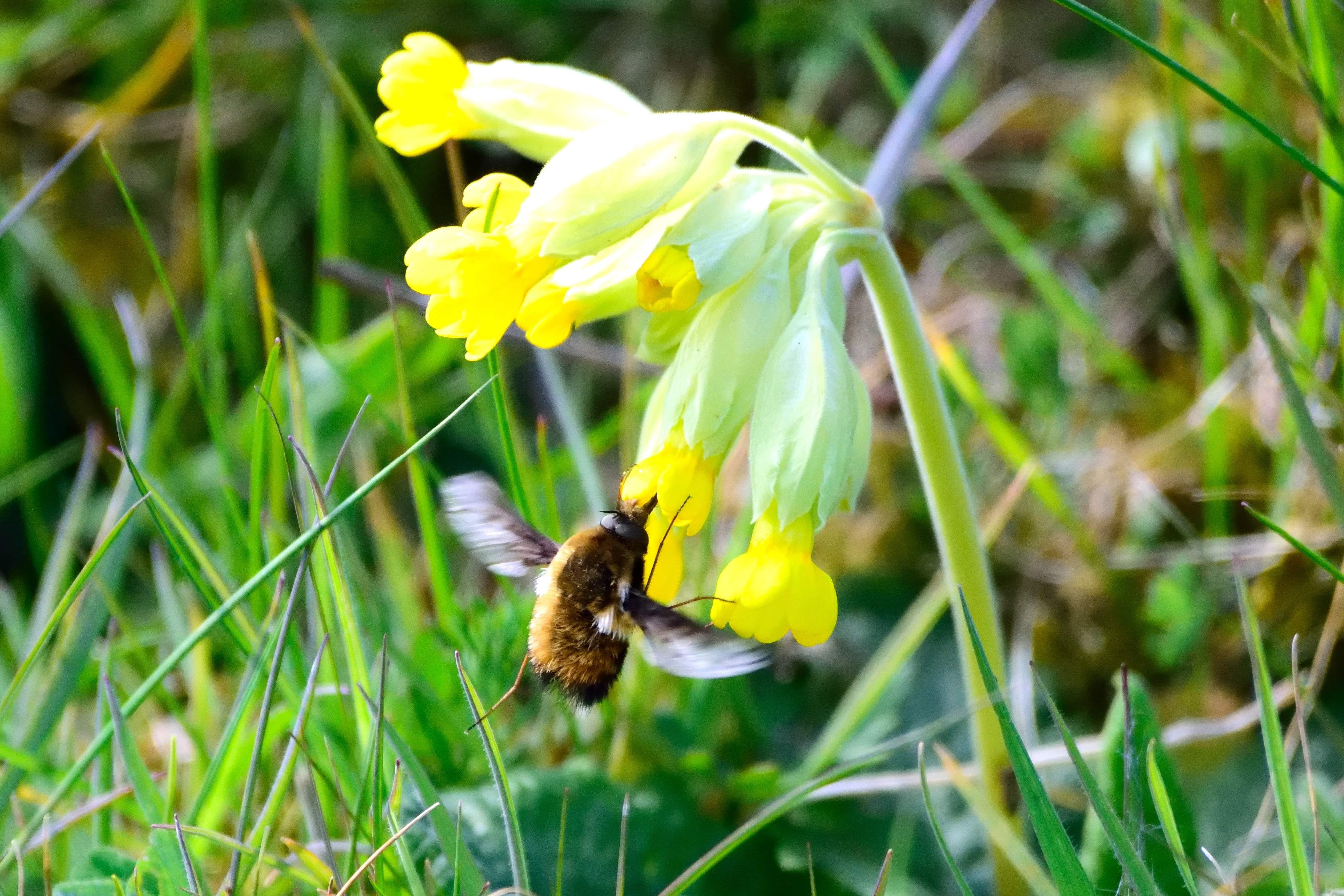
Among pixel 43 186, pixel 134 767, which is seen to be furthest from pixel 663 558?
pixel 43 186

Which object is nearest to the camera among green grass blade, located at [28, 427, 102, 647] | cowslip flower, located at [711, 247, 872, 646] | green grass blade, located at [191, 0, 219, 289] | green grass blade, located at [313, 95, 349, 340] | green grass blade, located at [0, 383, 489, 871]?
green grass blade, located at [0, 383, 489, 871]

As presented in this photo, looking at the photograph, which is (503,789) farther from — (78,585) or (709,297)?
(709,297)

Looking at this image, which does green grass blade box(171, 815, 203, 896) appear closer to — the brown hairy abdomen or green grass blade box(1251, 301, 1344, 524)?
the brown hairy abdomen

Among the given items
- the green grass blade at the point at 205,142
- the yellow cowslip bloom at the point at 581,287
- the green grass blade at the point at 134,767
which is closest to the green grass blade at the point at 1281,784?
the yellow cowslip bloom at the point at 581,287

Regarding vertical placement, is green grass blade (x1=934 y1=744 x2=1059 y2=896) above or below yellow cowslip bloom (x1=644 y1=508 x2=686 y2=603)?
below

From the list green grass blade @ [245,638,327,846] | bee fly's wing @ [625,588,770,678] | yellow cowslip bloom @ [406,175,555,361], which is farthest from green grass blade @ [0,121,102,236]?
bee fly's wing @ [625,588,770,678]

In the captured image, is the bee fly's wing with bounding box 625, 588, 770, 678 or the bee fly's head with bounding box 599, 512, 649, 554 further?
the bee fly's head with bounding box 599, 512, 649, 554

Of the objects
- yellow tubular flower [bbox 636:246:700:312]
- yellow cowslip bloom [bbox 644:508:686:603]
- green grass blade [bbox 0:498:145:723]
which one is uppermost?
yellow tubular flower [bbox 636:246:700:312]

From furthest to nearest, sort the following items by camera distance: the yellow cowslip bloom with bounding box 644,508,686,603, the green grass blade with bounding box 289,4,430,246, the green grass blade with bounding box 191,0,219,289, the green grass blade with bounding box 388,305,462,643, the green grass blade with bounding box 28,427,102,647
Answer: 1. the green grass blade with bounding box 191,0,219,289
2. the green grass blade with bounding box 28,427,102,647
3. the green grass blade with bounding box 289,4,430,246
4. the green grass blade with bounding box 388,305,462,643
5. the yellow cowslip bloom with bounding box 644,508,686,603
